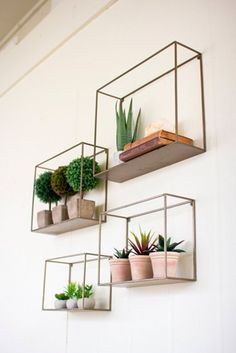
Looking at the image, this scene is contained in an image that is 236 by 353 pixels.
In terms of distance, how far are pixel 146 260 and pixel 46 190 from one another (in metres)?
0.83

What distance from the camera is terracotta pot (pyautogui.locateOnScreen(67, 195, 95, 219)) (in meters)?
2.10

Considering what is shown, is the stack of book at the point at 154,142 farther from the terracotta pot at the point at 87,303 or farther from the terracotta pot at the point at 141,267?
the terracotta pot at the point at 87,303

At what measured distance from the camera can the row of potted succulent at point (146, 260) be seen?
5.36 feet

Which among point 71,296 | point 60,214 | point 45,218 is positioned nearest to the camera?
point 71,296

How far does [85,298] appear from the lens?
2002mm

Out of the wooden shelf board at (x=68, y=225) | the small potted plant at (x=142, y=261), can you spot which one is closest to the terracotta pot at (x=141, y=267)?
the small potted plant at (x=142, y=261)

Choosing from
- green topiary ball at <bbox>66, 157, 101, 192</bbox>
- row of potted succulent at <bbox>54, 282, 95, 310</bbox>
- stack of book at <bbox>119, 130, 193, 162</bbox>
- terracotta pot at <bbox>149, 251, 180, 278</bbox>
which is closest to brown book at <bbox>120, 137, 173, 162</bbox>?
stack of book at <bbox>119, 130, 193, 162</bbox>

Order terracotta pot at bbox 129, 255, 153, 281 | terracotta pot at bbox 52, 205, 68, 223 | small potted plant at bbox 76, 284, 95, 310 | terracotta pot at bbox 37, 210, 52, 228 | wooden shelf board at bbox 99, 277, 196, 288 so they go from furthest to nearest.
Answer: terracotta pot at bbox 37, 210, 52, 228, terracotta pot at bbox 52, 205, 68, 223, small potted plant at bbox 76, 284, 95, 310, terracotta pot at bbox 129, 255, 153, 281, wooden shelf board at bbox 99, 277, 196, 288

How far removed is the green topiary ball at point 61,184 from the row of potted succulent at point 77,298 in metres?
0.42

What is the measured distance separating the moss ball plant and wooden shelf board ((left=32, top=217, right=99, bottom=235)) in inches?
5.7

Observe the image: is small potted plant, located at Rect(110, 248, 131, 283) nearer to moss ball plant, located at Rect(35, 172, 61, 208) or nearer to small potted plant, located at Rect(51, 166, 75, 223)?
small potted plant, located at Rect(51, 166, 75, 223)

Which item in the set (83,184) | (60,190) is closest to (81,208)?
(83,184)

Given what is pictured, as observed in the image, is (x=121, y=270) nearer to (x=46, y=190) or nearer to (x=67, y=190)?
(x=67, y=190)
